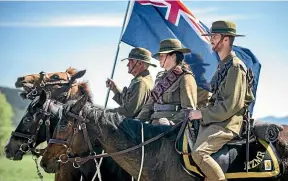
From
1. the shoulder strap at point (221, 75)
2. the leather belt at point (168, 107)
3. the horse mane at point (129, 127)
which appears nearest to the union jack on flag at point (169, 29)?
the leather belt at point (168, 107)

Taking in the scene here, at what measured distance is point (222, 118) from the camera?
643 cm

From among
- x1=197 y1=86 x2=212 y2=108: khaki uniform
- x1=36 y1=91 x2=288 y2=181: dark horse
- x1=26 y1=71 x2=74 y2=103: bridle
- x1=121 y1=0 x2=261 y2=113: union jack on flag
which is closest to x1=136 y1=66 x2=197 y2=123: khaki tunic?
x1=36 y1=91 x2=288 y2=181: dark horse

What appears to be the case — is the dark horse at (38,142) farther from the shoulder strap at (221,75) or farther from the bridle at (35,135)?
the shoulder strap at (221,75)

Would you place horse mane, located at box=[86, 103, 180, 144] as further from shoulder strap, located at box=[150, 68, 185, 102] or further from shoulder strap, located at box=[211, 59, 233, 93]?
shoulder strap, located at box=[150, 68, 185, 102]

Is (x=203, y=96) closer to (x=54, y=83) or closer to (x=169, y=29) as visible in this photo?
(x=169, y=29)

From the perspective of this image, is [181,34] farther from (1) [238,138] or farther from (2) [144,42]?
(1) [238,138]

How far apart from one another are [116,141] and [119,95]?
11.8 ft

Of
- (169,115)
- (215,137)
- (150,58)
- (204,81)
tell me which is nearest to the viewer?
(215,137)

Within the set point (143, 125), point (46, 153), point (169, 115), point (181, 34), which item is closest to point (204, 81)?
point (181, 34)

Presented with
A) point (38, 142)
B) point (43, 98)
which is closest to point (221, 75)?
point (43, 98)

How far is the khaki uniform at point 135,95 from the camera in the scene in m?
9.45

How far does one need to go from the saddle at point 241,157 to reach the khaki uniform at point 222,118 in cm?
17

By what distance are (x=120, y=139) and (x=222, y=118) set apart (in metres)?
1.51

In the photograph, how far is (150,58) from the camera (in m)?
10.2
